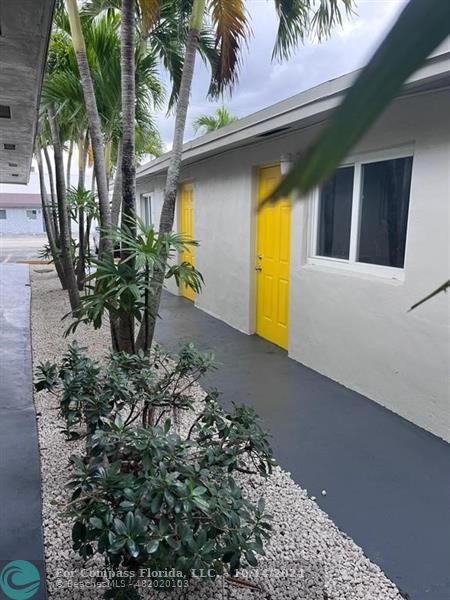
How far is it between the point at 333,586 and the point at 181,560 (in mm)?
826

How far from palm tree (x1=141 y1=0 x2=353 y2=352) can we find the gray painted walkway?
131 centimetres

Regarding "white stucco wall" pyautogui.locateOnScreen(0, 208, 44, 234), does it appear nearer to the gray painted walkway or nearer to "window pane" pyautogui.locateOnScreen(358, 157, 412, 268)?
the gray painted walkway

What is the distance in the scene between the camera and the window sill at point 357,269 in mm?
3611

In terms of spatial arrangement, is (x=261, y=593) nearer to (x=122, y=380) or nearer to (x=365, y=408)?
(x=122, y=380)

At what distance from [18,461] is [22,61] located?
2.63 m

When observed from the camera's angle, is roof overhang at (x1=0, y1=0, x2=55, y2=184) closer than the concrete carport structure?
No

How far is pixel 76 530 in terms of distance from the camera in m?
1.59

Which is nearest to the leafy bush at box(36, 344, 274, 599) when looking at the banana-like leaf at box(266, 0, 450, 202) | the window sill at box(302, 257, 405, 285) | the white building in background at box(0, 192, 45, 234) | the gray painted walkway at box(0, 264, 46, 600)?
the gray painted walkway at box(0, 264, 46, 600)

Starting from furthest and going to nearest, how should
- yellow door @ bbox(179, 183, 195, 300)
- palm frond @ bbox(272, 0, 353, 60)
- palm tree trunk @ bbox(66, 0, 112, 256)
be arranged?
yellow door @ bbox(179, 183, 195, 300) < palm frond @ bbox(272, 0, 353, 60) < palm tree trunk @ bbox(66, 0, 112, 256)

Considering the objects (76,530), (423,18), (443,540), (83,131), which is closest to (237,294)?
(83,131)

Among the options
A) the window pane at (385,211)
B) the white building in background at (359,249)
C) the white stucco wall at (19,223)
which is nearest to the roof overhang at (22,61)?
the white building in background at (359,249)

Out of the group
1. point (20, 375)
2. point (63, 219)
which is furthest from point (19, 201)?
point (20, 375)

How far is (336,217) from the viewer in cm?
434

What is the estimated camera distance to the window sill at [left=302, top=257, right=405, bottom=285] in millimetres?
3611
